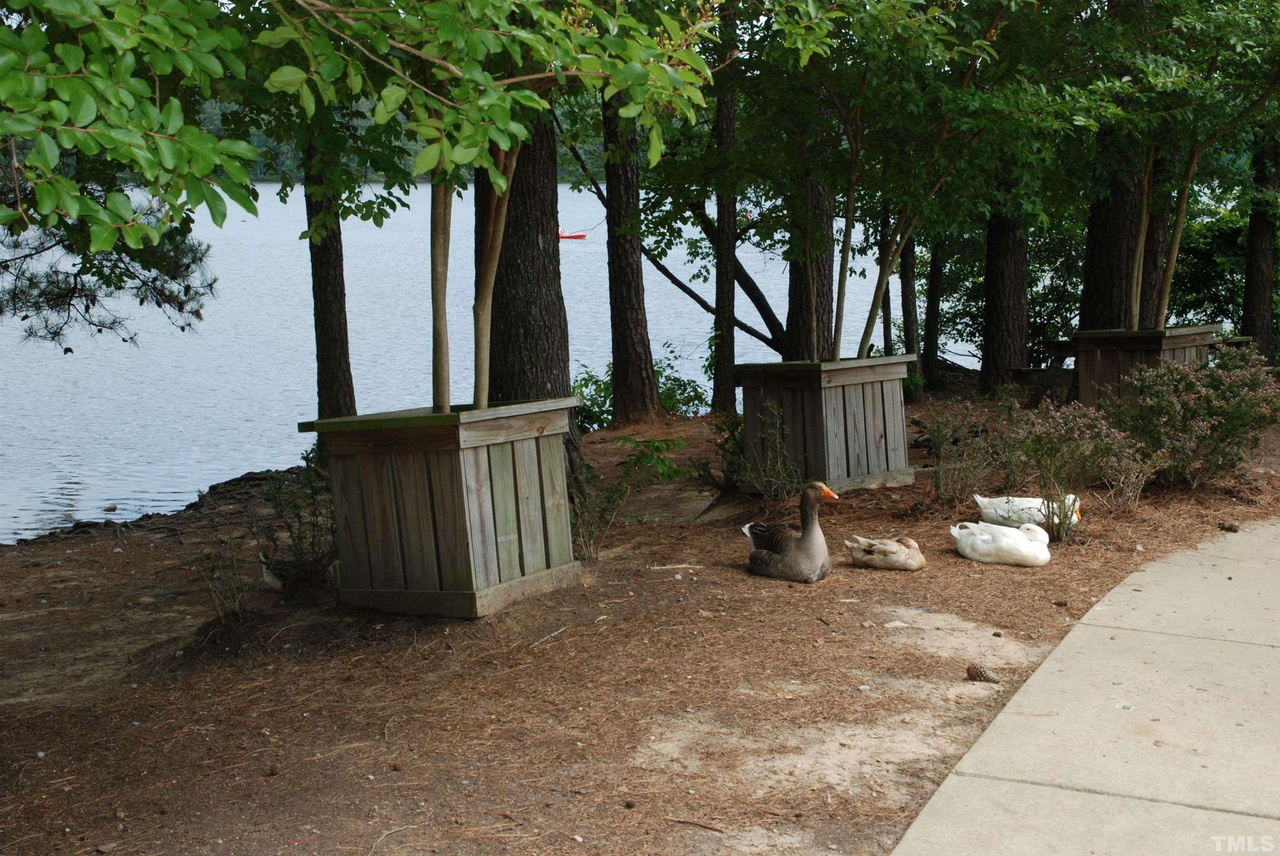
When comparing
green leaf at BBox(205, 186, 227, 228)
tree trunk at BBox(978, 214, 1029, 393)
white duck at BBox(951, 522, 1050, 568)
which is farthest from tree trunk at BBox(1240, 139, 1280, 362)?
green leaf at BBox(205, 186, 227, 228)

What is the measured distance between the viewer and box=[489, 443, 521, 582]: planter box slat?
5543mm

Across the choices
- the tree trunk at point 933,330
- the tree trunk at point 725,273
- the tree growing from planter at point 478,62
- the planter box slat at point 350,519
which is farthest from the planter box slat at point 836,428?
the tree trunk at point 933,330

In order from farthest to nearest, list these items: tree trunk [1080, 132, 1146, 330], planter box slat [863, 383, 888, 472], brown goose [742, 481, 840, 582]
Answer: tree trunk [1080, 132, 1146, 330]
planter box slat [863, 383, 888, 472]
brown goose [742, 481, 840, 582]

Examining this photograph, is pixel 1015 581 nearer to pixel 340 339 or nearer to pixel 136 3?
pixel 136 3

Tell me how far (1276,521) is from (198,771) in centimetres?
654

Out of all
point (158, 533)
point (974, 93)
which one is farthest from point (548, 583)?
point (158, 533)

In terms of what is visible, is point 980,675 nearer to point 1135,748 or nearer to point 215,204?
point 1135,748

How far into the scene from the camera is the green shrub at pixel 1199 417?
774 centimetres

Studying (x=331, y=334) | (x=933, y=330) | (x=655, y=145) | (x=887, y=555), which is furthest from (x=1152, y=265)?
(x=655, y=145)

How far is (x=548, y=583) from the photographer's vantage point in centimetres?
585

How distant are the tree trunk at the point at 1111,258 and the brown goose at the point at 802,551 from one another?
7.01 m

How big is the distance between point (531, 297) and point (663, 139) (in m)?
3.06

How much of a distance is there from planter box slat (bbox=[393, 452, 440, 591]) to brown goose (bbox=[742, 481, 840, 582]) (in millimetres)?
1801

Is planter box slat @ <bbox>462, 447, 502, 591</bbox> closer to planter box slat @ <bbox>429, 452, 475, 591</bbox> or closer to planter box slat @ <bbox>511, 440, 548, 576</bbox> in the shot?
planter box slat @ <bbox>429, 452, 475, 591</bbox>
